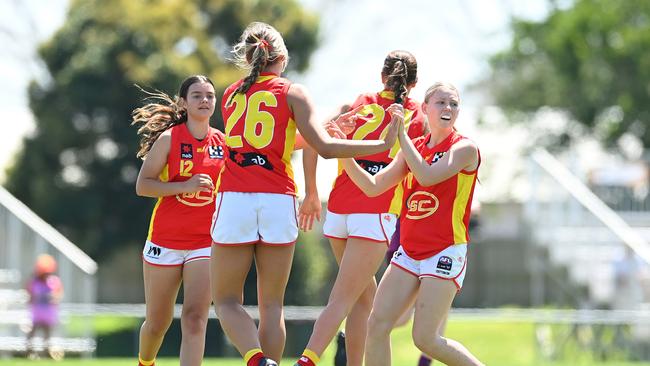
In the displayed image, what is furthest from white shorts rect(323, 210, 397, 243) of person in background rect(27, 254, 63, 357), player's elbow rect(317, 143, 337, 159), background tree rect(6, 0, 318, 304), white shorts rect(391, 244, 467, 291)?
background tree rect(6, 0, 318, 304)

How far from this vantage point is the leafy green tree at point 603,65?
27906 mm

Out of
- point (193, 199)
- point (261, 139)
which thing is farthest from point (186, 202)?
point (261, 139)

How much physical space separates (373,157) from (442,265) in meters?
0.98

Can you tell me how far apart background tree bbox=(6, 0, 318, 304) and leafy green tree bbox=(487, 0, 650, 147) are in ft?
26.6

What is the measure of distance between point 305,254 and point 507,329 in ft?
12.8

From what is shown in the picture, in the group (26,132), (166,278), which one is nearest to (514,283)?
(26,132)

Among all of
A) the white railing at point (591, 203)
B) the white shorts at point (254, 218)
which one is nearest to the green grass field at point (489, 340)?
the white railing at point (591, 203)

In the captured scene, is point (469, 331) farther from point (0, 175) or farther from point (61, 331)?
point (0, 175)

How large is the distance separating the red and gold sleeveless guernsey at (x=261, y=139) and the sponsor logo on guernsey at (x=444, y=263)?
951 millimetres

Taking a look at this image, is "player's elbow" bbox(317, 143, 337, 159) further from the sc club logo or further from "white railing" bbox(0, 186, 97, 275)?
"white railing" bbox(0, 186, 97, 275)

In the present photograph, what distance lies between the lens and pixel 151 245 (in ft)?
26.5

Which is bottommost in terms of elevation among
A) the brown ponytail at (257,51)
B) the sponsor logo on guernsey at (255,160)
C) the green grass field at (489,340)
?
the green grass field at (489,340)

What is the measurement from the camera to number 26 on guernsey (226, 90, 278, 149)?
717cm

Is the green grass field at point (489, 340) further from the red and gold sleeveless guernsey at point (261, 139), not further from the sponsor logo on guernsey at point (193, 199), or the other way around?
the red and gold sleeveless guernsey at point (261, 139)
